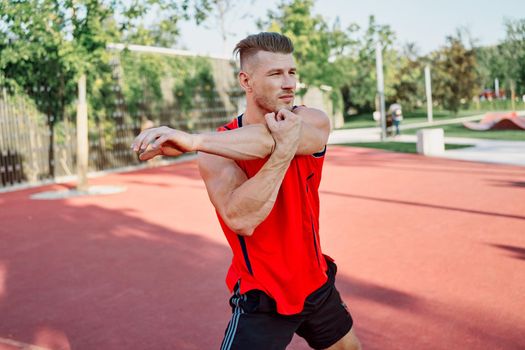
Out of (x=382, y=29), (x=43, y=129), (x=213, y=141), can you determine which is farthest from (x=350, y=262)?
(x=382, y=29)

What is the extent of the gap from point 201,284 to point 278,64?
383cm

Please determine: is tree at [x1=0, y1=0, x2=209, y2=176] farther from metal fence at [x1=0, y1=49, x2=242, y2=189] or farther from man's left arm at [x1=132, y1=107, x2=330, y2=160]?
man's left arm at [x1=132, y1=107, x2=330, y2=160]

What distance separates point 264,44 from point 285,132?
1.33 feet

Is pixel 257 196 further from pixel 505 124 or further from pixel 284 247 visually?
pixel 505 124

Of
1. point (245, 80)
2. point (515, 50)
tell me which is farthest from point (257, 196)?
point (515, 50)

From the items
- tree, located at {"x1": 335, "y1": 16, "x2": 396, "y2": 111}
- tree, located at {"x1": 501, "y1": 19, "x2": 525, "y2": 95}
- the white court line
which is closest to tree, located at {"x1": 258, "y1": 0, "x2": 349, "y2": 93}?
tree, located at {"x1": 335, "y1": 16, "x2": 396, "y2": 111}

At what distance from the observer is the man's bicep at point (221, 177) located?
2.45 m

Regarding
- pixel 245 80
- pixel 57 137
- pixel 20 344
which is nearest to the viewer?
pixel 245 80

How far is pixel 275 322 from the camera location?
8.31ft

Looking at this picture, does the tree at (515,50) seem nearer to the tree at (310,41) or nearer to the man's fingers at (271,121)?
the tree at (310,41)

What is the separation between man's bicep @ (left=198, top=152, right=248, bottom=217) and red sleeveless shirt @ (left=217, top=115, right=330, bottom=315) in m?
0.07

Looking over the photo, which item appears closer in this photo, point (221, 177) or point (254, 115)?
point (221, 177)

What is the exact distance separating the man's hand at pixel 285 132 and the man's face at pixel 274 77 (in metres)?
0.16

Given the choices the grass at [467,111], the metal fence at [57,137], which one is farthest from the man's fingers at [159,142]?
the grass at [467,111]
